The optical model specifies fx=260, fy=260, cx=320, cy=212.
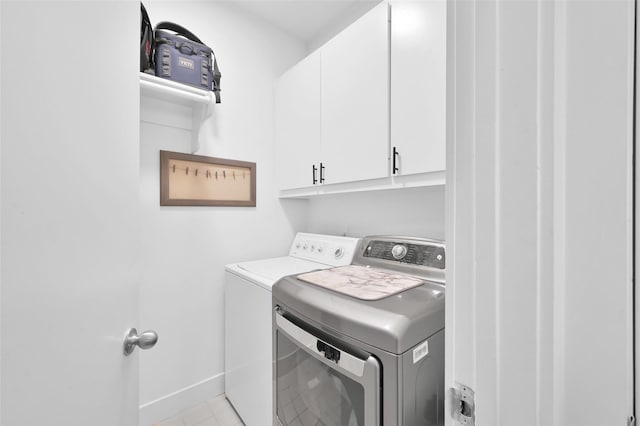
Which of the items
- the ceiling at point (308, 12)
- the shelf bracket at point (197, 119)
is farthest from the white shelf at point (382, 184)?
the ceiling at point (308, 12)

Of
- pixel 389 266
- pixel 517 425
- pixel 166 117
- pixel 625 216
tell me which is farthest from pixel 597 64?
pixel 166 117

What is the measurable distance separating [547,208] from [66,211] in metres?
0.75

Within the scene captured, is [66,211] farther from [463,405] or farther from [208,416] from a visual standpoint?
[208,416]

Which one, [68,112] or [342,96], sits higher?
[342,96]

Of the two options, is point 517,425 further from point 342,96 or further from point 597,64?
point 342,96

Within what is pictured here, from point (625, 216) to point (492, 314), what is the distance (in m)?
0.20

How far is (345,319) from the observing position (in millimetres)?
862

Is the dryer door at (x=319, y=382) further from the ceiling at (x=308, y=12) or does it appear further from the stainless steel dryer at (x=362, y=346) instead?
the ceiling at (x=308, y=12)

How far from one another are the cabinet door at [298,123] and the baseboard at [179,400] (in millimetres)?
1491

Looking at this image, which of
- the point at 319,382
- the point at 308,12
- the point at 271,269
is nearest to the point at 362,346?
the point at 319,382

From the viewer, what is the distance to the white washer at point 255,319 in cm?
136

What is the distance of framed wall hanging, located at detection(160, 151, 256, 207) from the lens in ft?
5.47

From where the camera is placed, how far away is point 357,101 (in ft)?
4.88

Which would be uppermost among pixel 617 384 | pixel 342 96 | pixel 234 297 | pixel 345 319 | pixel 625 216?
pixel 342 96
